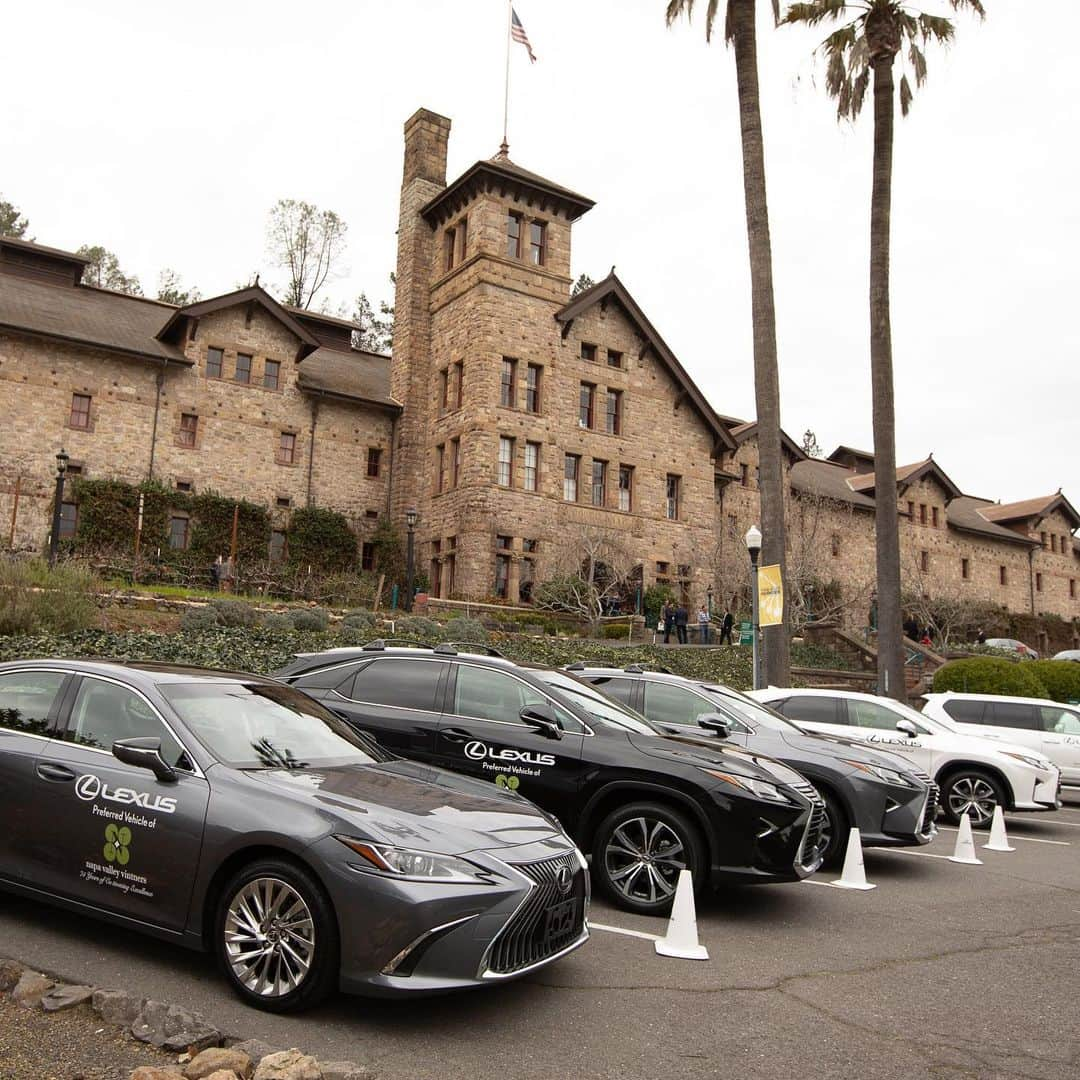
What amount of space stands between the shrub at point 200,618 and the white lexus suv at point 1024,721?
1369 centimetres

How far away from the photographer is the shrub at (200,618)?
65.1 ft

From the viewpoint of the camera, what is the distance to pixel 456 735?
24.6 feet

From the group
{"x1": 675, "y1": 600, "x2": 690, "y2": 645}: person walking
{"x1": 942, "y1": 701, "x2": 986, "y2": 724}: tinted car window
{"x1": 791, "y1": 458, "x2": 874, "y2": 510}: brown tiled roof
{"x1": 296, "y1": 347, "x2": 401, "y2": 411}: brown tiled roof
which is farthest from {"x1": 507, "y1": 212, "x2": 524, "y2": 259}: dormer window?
{"x1": 942, "y1": 701, "x2": 986, "y2": 724}: tinted car window

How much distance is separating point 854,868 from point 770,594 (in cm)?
813

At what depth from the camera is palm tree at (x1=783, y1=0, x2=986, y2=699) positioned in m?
19.5

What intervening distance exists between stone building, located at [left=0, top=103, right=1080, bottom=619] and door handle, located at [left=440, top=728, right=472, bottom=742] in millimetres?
25577

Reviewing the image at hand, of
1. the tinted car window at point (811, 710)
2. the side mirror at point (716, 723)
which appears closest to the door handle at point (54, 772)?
the side mirror at point (716, 723)

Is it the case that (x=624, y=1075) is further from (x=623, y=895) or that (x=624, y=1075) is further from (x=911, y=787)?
(x=911, y=787)

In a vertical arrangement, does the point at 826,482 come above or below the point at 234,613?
above

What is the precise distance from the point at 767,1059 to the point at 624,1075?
0.69 meters

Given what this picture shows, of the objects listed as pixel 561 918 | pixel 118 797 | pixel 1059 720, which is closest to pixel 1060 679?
pixel 1059 720

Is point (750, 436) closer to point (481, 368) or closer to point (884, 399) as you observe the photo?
point (481, 368)

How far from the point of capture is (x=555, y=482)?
3625 centimetres

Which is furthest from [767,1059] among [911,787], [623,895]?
[911,787]
